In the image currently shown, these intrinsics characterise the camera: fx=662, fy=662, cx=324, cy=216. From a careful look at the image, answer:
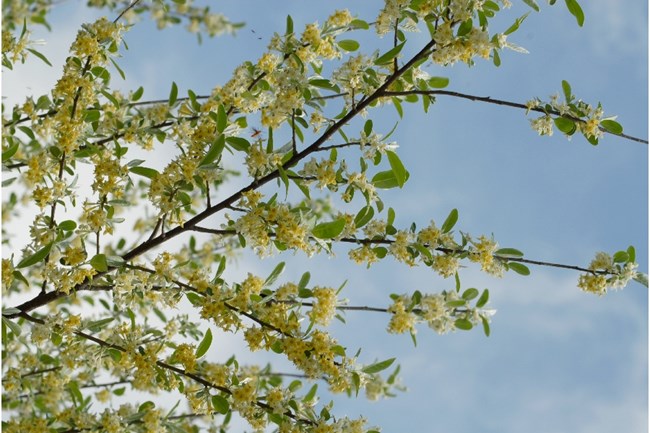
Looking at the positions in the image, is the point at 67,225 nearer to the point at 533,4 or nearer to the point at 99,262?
the point at 99,262

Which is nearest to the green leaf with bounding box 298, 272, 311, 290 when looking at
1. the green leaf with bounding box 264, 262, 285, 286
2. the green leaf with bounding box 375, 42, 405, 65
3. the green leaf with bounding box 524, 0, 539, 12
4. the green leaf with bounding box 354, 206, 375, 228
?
the green leaf with bounding box 264, 262, 285, 286

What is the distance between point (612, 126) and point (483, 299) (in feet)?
3.16

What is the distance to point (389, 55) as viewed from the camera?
2.88m

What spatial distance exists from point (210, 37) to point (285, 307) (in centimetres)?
430

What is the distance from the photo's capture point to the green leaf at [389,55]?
2.86 meters

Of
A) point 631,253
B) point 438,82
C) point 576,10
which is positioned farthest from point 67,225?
point 631,253

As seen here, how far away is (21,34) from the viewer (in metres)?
3.64

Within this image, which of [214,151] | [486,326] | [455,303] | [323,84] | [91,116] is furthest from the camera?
[91,116]

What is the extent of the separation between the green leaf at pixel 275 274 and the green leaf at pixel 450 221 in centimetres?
76

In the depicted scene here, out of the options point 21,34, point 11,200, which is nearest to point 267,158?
point 21,34

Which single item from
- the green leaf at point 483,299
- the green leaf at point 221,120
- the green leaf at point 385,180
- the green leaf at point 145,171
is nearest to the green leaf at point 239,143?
the green leaf at point 221,120

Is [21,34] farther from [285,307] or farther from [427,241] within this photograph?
[427,241]

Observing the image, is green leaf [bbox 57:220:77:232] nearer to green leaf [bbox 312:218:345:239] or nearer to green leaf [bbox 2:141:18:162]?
green leaf [bbox 2:141:18:162]

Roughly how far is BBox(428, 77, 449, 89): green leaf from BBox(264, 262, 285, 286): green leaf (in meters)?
1.16
